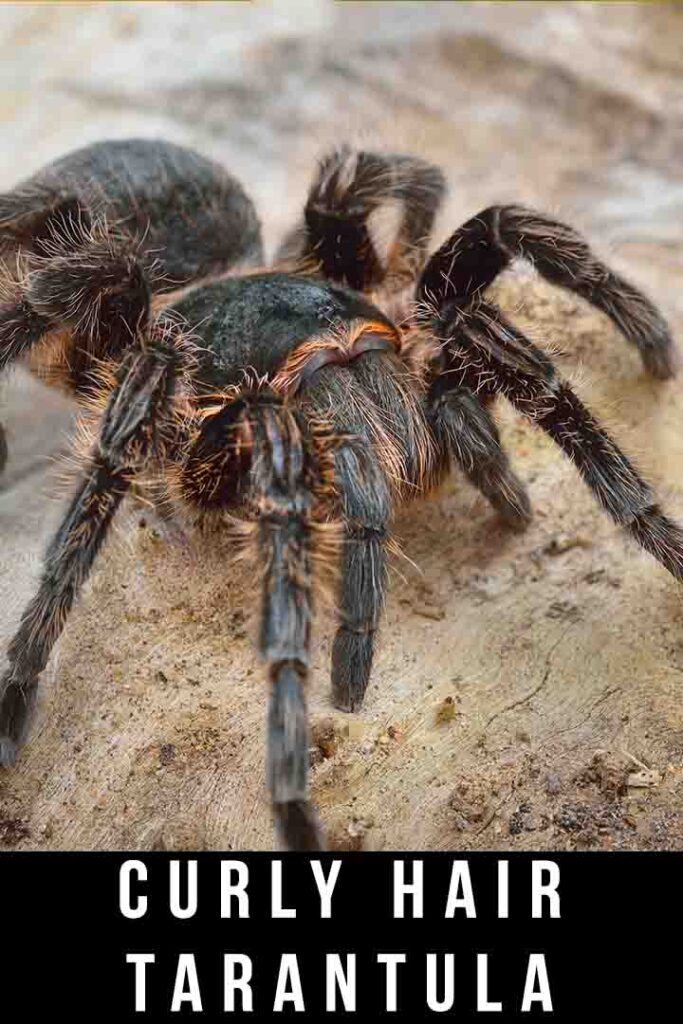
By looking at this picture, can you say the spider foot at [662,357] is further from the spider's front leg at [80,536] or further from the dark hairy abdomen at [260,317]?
the spider's front leg at [80,536]

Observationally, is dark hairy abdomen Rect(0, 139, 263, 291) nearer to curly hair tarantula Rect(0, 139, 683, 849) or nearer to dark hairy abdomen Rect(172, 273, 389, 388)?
curly hair tarantula Rect(0, 139, 683, 849)

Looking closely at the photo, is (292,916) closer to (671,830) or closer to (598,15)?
(671,830)

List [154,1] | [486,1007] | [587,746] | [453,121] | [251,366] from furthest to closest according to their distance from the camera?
1. [154,1]
2. [453,121]
3. [251,366]
4. [587,746]
5. [486,1007]

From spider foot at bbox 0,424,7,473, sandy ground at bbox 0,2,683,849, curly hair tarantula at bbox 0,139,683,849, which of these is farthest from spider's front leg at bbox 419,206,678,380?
spider foot at bbox 0,424,7,473

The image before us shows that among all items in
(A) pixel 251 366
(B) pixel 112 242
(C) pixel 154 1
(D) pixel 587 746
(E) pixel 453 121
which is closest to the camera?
(D) pixel 587 746

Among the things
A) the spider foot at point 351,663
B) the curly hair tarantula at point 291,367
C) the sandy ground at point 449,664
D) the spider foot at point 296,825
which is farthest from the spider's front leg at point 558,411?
the spider foot at point 296,825

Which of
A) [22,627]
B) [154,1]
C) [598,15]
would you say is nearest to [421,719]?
[22,627]

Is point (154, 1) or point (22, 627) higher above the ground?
point (154, 1)

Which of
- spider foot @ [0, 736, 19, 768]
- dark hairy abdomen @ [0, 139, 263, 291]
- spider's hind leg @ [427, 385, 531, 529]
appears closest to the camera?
spider foot @ [0, 736, 19, 768]
